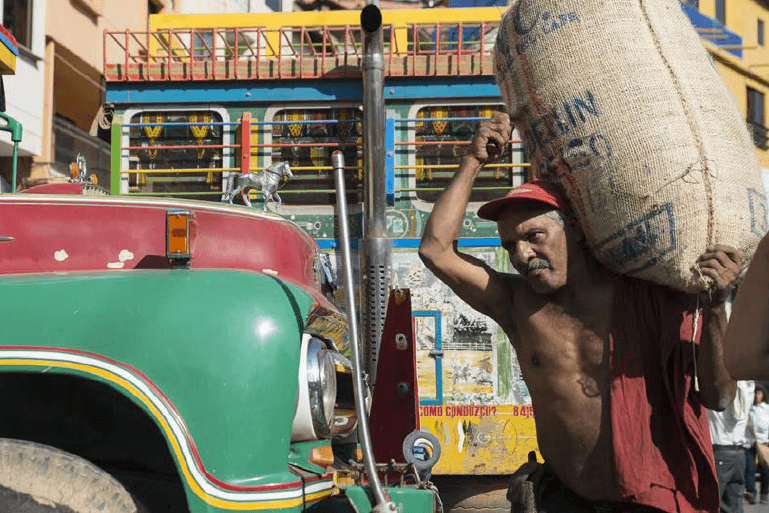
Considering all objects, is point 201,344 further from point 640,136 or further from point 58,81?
point 58,81

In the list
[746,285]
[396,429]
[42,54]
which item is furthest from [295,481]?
[42,54]

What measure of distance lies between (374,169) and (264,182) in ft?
10.6

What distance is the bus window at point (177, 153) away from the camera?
10.5 m

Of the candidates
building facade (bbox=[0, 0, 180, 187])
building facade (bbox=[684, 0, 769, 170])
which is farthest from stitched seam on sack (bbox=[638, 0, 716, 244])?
building facade (bbox=[684, 0, 769, 170])

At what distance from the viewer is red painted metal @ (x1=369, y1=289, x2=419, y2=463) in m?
3.41

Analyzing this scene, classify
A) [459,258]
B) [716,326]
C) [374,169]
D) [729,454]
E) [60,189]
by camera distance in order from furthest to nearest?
[374,169], [729,454], [60,189], [459,258], [716,326]

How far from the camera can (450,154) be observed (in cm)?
1048

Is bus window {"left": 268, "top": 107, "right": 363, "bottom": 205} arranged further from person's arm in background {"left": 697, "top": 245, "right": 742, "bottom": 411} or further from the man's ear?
person's arm in background {"left": 697, "top": 245, "right": 742, "bottom": 411}

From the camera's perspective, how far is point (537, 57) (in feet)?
10.2

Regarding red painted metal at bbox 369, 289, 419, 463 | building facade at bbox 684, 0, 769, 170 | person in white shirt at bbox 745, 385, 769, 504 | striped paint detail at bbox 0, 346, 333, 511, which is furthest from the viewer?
building facade at bbox 684, 0, 769, 170

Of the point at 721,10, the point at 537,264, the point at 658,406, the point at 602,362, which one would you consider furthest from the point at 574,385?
the point at 721,10

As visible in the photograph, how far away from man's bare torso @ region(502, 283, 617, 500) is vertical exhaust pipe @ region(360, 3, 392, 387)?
5948mm

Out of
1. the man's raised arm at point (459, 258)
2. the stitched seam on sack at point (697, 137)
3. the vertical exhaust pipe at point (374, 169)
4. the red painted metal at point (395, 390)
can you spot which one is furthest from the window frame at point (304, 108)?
the stitched seam on sack at point (697, 137)

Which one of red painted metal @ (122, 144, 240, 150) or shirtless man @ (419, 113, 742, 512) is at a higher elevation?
red painted metal @ (122, 144, 240, 150)
